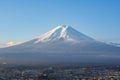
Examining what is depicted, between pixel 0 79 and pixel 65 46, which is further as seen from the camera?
pixel 65 46

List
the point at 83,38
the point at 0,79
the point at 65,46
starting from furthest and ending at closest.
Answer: the point at 83,38
the point at 65,46
the point at 0,79

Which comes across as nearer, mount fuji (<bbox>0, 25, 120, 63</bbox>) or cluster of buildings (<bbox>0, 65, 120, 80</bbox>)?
cluster of buildings (<bbox>0, 65, 120, 80</bbox>)

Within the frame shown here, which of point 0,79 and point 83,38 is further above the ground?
point 83,38

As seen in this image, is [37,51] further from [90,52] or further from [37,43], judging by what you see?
[90,52]

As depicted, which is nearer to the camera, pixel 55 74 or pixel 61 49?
pixel 55 74

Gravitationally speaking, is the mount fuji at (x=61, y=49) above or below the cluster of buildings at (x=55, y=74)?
above

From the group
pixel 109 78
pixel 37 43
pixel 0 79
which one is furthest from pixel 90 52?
pixel 0 79

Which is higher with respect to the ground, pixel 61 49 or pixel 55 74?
pixel 61 49

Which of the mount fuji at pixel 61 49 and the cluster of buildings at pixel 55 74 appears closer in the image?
the cluster of buildings at pixel 55 74
